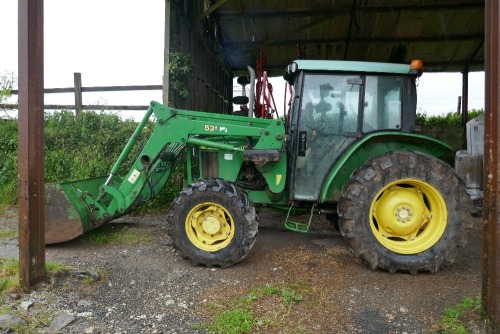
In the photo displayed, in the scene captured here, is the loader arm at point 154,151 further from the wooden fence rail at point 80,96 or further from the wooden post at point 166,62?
the wooden fence rail at point 80,96

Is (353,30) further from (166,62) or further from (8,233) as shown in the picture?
(8,233)

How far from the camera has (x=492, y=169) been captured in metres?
2.73

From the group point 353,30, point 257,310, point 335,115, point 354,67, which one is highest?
point 353,30

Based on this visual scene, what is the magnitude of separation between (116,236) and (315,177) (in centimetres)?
268

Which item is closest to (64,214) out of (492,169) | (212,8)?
(492,169)

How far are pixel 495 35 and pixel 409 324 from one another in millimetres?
2078

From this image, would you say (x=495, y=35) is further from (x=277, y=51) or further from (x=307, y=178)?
(x=277, y=51)

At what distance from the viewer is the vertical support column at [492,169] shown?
2693 millimetres

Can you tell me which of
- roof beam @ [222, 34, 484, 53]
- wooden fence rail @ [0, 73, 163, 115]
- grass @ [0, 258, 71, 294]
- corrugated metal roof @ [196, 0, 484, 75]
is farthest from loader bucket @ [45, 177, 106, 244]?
→ roof beam @ [222, 34, 484, 53]

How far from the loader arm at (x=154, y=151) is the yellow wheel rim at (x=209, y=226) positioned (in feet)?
2.33

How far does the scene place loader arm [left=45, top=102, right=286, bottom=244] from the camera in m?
4.57

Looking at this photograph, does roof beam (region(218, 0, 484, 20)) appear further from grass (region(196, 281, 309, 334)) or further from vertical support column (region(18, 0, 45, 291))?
grass (region(196, 281, 309, 334))

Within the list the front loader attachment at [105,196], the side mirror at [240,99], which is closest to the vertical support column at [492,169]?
the front loader attachment at [105,196]

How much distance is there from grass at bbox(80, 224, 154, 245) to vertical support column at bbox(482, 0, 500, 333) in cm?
376
